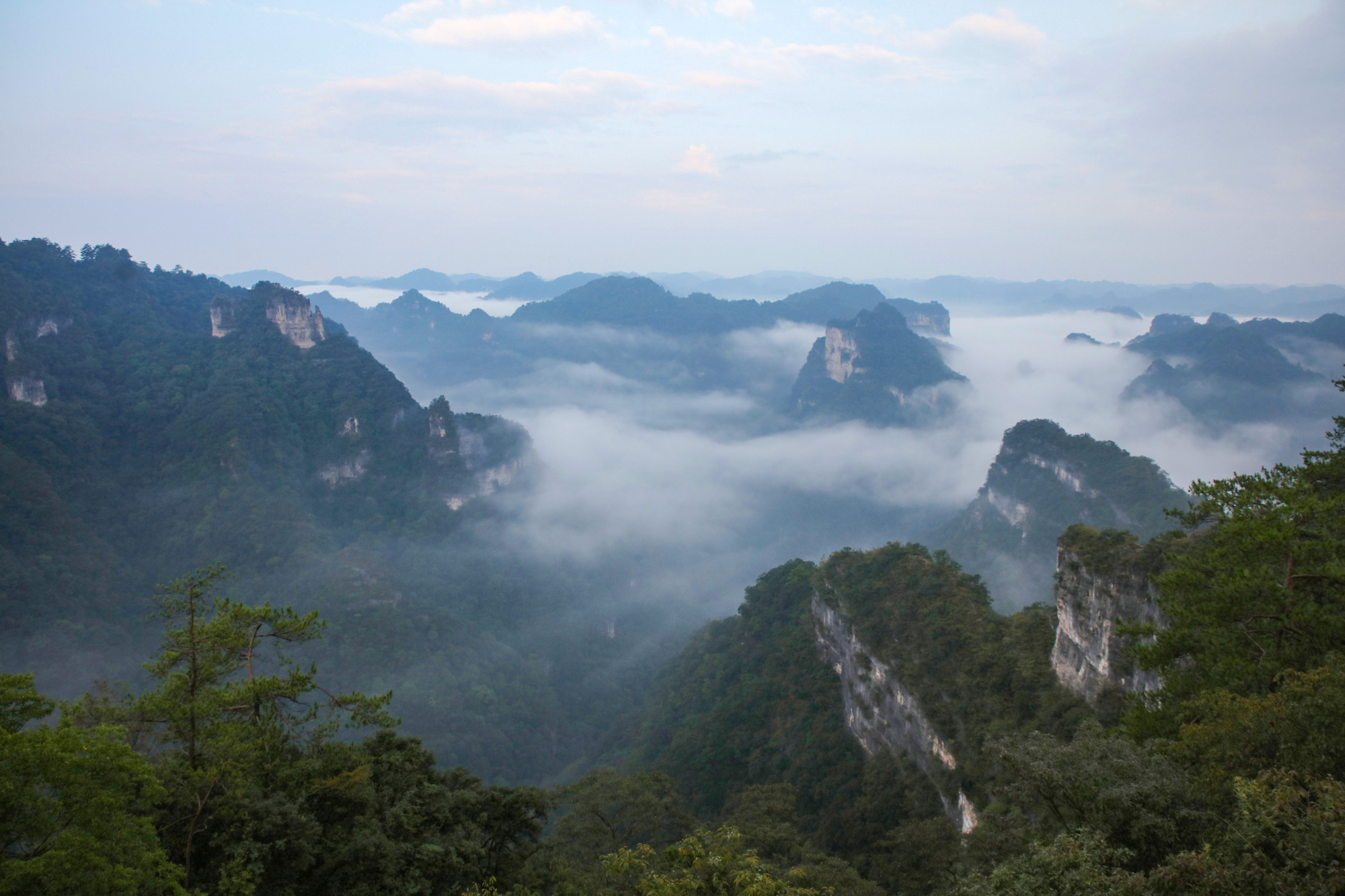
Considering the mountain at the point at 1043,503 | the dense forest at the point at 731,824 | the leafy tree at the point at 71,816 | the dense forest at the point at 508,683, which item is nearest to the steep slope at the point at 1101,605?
the dense forest at the point at 508,683

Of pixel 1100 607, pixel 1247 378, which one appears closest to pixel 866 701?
pixel 1100 607

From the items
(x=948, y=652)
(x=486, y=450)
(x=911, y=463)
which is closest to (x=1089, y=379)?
(x=911, y=463)

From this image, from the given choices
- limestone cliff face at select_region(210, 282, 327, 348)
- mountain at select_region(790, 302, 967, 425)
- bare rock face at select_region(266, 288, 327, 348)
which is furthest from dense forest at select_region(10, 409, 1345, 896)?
mountain at select_region(790, 302, 967, 425)

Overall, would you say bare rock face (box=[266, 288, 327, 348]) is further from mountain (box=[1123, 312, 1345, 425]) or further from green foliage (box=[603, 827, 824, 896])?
mountain (box=[1123, 312, 1345, 425])

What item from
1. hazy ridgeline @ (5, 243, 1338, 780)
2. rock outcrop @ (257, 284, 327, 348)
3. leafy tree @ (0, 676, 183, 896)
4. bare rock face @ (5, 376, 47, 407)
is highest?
rock outcrop @ (257, 284, 327, 348)

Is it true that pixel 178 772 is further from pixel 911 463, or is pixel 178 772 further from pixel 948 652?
pixel 911 463

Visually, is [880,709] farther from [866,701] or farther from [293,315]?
[293,315]
